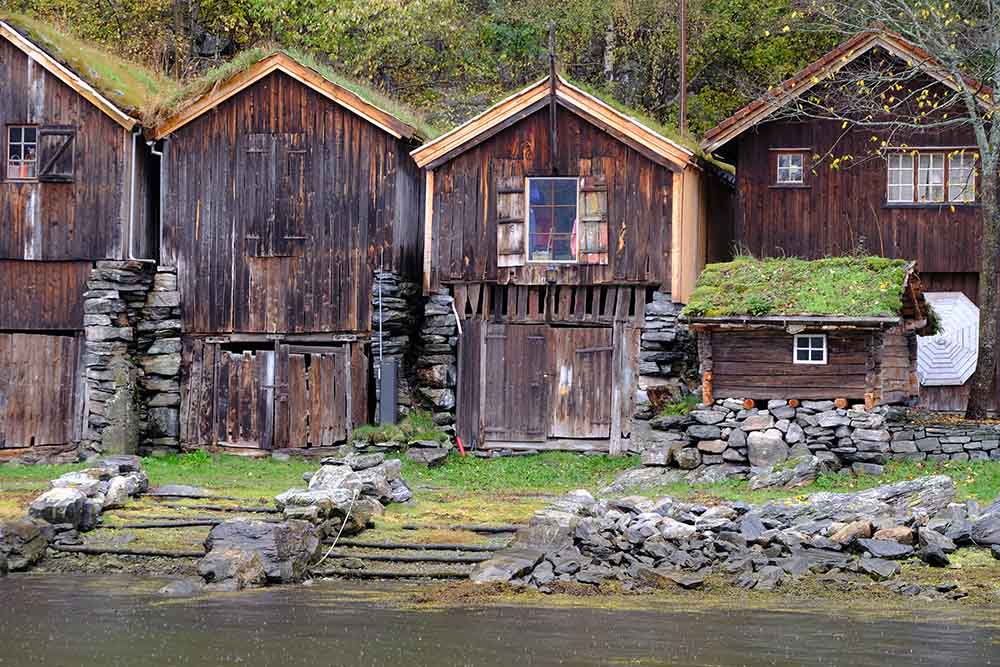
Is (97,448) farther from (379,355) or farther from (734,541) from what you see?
(734,541)

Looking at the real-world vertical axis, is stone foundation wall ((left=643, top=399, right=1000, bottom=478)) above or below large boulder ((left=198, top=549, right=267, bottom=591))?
above

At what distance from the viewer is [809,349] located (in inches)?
1111

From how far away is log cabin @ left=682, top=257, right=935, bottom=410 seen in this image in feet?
91.1

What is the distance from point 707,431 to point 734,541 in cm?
619

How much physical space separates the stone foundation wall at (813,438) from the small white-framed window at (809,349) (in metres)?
0.81

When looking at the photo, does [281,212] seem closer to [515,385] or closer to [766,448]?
[515,385]

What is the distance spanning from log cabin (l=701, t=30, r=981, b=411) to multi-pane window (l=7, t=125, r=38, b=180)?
45.7ft

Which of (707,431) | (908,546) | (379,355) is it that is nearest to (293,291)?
(379,355)

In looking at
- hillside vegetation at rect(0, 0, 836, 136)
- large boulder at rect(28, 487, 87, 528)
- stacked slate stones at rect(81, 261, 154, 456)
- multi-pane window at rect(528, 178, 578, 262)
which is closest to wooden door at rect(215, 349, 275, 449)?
stacked slate stones at rect(81, 261, 154, 456)

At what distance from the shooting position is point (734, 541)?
864 inches

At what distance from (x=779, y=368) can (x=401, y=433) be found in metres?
7.79

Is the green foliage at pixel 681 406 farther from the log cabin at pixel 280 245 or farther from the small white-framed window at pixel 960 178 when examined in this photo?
the small white-framed window at pixel 960 178

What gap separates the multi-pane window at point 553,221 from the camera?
31.8m

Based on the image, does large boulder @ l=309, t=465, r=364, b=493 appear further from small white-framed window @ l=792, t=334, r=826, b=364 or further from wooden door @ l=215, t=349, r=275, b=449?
small white-framed window @ l=792, t=334, r=826, b=364
